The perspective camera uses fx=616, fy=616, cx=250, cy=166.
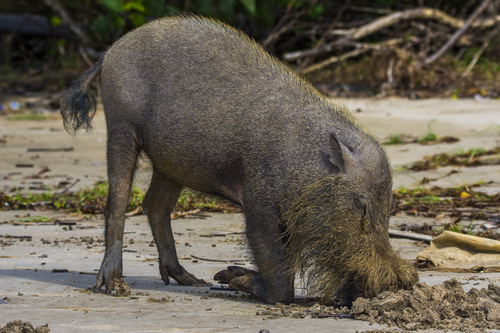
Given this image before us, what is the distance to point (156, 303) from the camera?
10.0 ft

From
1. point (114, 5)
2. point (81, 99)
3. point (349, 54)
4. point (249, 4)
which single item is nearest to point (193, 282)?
point (81, 99)

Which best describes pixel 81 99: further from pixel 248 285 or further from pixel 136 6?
pixel 136 6

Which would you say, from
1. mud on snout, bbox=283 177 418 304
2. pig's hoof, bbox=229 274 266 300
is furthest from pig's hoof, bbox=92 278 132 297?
mud on snout, bbox=283 177 418 304

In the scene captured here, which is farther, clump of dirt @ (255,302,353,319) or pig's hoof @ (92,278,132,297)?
pig's hoof @ (92,278,132,297)

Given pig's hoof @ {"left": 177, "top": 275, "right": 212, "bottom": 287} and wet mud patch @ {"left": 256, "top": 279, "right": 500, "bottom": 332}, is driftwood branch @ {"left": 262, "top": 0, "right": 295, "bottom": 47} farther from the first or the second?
wet mud patch @ {"left": 256, "top": 279, "right": 500, "bottom": 332}

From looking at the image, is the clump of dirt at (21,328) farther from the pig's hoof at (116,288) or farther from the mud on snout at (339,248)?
the mud on snout at (339,248)

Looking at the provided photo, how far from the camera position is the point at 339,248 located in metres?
3.03

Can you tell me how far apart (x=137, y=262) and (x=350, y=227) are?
67.4 inches

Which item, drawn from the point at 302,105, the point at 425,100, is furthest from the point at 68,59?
the point at 302,105

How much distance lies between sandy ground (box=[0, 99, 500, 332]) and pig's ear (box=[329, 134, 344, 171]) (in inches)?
30.6

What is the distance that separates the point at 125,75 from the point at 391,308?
80.4 inches

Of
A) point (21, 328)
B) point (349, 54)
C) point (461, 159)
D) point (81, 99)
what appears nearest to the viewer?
point (21, 328)

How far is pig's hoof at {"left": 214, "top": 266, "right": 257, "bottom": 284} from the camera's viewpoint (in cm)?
345

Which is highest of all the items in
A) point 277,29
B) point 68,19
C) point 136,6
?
point 68,19
